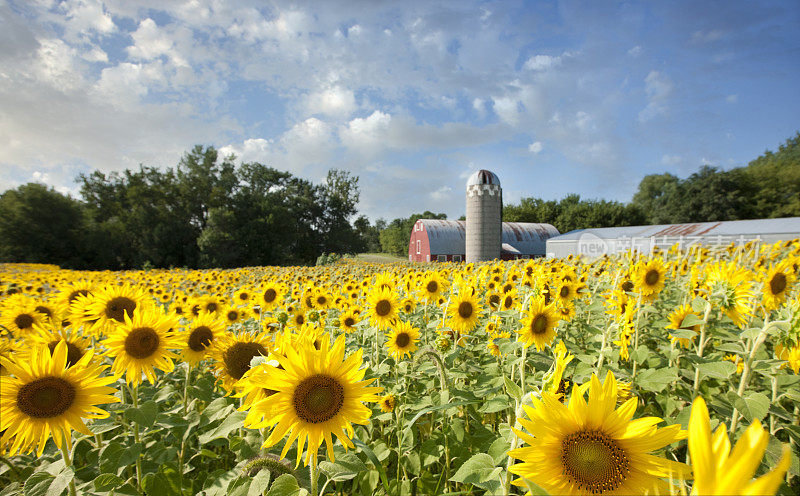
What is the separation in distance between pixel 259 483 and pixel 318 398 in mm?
356

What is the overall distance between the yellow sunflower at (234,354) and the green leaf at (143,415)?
0.35 m

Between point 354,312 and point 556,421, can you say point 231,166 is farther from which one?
point 556,421

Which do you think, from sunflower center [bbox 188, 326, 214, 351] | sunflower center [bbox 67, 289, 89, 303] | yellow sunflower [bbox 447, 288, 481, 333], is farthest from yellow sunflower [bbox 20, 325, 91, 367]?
yellow sunflower [bbox 447, 288, 481, 333]

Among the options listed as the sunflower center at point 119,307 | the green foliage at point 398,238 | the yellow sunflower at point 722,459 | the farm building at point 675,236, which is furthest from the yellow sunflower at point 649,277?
the green foliage at point 398,238

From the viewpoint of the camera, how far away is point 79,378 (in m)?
1.51

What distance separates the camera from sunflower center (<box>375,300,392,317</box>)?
10.9 ft

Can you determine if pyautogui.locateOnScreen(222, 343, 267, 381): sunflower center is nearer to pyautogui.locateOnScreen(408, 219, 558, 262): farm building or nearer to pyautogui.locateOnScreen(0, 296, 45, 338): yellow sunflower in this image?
pyautogui.locateOnScreen(0, 296, 45, 338): yellow sunflower

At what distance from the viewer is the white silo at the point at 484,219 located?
760 inches

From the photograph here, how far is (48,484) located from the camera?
4.55 ft

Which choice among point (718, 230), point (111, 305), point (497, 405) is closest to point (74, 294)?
point (111, 305)

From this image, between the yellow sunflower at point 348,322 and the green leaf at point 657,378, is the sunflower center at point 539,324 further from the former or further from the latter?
the yellow sunflower at point 348,322

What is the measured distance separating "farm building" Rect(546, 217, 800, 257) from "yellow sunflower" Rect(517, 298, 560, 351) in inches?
549

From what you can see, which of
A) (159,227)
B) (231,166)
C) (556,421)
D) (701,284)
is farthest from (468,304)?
(231,166)

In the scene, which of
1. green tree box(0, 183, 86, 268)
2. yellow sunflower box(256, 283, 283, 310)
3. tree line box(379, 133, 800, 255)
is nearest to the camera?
yellow sunflower box(256, 283, 283, 310)
